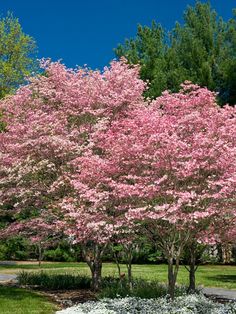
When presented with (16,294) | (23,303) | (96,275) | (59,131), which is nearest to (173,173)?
(59,131)

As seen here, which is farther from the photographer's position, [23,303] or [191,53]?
[191,53]

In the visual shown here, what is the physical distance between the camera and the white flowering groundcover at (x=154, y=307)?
525 inches

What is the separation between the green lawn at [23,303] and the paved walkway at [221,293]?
6661 millimetres

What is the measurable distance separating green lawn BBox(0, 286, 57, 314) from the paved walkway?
6661 mm

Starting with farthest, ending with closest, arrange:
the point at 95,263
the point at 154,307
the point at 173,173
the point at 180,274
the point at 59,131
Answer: the point at 180,274 < the point at 95,263 < the point at 59,131 < the point at 154,307 < the point at 173,173

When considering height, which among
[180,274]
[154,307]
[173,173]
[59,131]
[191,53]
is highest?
[191,53]

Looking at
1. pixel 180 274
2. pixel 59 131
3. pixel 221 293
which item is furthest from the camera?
pixel 180 274

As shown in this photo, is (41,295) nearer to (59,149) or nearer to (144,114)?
(59,149)

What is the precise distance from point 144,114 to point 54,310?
6443mm

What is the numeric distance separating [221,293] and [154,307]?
25.7 ft

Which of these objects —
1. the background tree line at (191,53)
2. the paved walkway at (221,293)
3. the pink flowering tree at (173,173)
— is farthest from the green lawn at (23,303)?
the background tree line at (191,53)

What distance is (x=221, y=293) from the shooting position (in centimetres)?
2056

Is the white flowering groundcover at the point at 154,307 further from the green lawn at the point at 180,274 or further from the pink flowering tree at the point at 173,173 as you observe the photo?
the green lawn at the point at 180,274

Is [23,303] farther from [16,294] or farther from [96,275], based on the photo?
[96,275]
